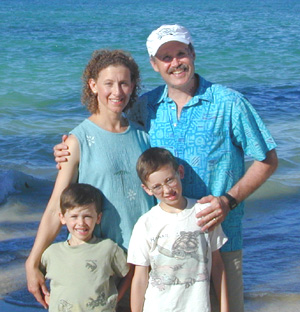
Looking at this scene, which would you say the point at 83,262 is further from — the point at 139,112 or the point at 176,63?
the point at 176,63

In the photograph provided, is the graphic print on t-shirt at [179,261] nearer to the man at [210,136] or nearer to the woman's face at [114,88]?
the man at [210,136]

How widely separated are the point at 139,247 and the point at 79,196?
1.23 feet

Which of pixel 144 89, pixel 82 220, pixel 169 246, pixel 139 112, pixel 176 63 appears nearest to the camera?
pixel 169 246

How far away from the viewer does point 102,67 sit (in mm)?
3146

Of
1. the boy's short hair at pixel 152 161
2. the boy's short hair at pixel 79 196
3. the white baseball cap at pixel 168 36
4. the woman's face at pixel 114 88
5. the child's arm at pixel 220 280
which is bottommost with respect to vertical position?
the child's arm at pixel 220 280

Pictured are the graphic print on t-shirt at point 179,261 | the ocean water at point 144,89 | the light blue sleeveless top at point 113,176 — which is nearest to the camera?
the graphic print on t-shirt at point 179,261

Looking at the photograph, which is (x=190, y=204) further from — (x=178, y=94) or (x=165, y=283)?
(x=178, y=94)

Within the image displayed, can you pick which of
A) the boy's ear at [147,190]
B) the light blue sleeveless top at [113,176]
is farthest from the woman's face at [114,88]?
the boy's ear at [147,190]

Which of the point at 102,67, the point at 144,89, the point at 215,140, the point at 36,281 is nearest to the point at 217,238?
the point at 215,140

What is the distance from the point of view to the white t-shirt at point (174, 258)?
2.93 metres

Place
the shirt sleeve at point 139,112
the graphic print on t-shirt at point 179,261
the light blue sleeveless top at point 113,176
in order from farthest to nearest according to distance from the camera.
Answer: the shirt sleeve at point 139,112
the light blue sleeveless top at point 113,176
the graphic print on t-shirt at point 179,261

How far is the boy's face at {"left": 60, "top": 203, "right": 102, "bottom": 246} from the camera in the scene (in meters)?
3.02

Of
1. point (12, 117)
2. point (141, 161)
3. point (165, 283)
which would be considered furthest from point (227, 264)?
point (12, 117)

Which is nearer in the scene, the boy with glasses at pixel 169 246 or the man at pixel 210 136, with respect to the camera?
the boy with glasses at pixel 169 246
